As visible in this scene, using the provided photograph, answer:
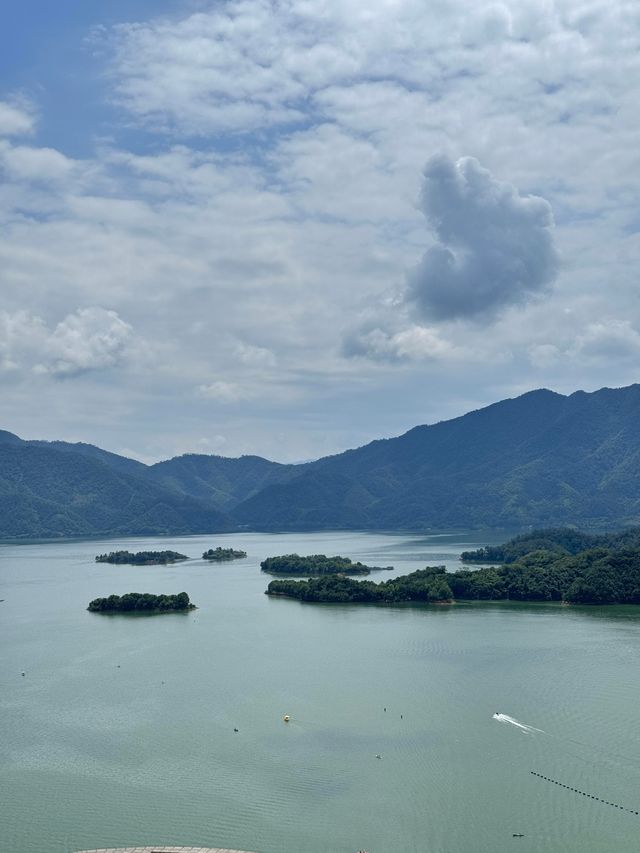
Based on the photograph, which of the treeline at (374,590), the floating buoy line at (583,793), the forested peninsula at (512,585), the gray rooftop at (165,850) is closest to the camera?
the gray rooftop at (165,850)

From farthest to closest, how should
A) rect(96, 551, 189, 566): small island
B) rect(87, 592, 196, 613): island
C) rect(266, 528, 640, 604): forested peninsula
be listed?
1. rect(96, 551, 189, 566): small island
2. rect(266, 528, 640, 604): forested peninsula
3. rect(87, 592, 196, 613): island

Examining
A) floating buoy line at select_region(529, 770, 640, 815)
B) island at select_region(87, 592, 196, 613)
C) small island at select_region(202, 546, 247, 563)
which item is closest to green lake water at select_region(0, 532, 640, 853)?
floating buoy line at select_region(529, 770, 640, 815)

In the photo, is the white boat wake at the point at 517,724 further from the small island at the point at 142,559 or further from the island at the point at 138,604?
the small island at the point at 142,559

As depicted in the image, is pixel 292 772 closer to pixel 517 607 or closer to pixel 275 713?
pixel 275 713

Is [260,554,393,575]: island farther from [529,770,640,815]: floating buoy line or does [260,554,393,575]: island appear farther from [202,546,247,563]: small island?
[529,770,640,815]: floating buoy line

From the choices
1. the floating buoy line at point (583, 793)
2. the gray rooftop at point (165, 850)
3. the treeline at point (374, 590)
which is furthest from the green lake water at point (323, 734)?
the treeline at point (374, 590)

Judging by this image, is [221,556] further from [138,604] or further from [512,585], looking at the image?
[512,585]
